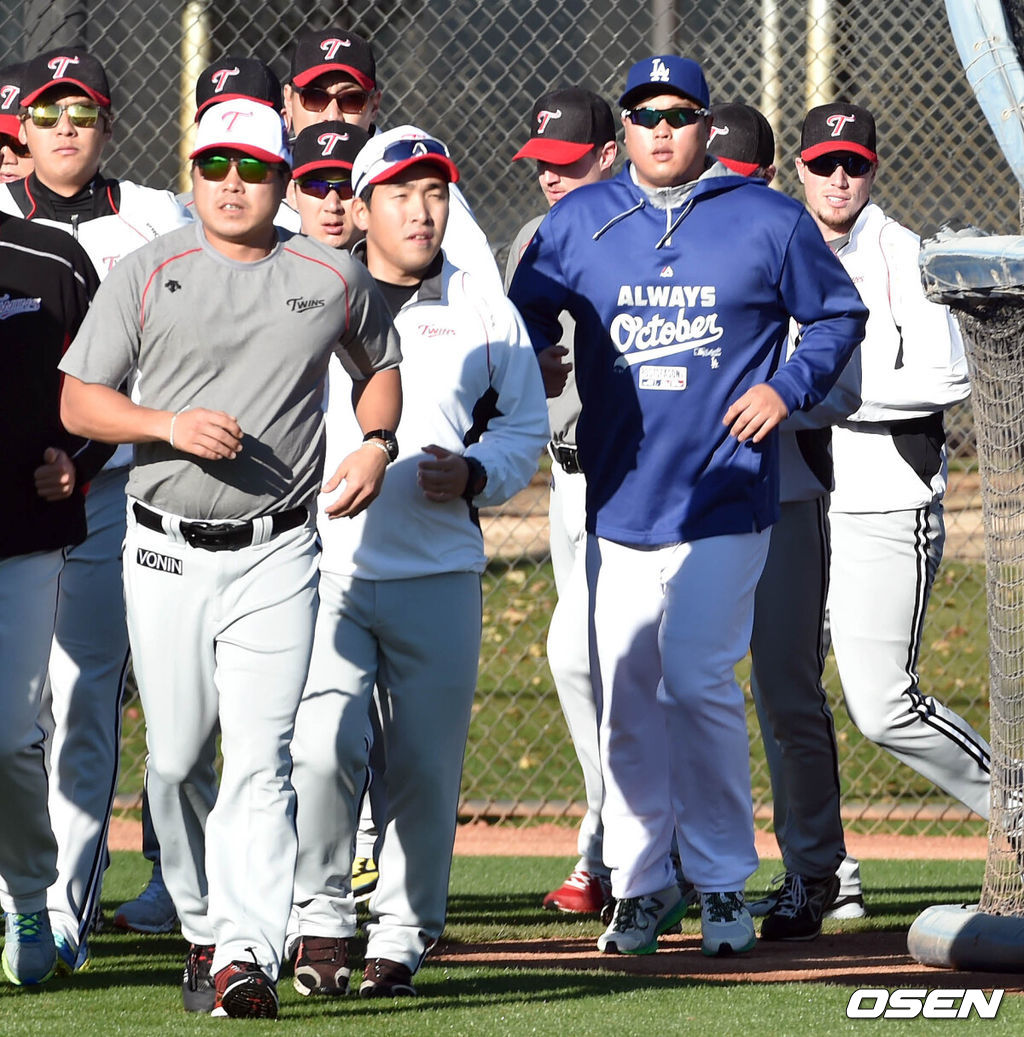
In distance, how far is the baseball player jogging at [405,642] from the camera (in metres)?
4.52

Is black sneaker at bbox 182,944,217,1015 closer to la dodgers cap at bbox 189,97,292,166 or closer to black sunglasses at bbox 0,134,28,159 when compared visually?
la dodgers cap at bbox 189,97,292,166

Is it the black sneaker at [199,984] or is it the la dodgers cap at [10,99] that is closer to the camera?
the black sneaker at [199,984]

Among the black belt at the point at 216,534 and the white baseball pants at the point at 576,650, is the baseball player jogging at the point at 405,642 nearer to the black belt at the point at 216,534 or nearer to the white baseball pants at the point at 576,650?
the black belt at the point at 216,534

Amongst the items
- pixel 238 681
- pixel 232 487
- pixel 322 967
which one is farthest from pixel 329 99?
pixel 322 967

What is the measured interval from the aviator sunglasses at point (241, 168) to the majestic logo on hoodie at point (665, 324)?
1249 mm

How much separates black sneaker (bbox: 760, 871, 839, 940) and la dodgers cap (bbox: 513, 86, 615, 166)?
2.49 meters

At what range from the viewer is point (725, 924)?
506cm

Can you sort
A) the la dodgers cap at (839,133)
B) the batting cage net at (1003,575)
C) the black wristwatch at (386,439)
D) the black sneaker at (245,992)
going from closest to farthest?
the black sneaker at (245,992) → the black wristwatch at (386,439) → the batting cage net at (1003,575) → the la dodgers cap at (839,133)

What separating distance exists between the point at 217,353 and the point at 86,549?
1.21 metres

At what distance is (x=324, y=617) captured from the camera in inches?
181

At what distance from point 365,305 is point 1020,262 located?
1627 millimetres

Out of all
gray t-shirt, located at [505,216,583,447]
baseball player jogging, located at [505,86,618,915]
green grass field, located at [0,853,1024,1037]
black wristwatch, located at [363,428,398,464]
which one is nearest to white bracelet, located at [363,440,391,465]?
black wristwatch, located at [363,428,398,464]

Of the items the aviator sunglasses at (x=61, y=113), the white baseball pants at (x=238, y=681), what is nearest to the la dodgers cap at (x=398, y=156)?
the white baseball pants at (x=238, y=681)

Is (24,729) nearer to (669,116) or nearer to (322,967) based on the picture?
(322,967)
